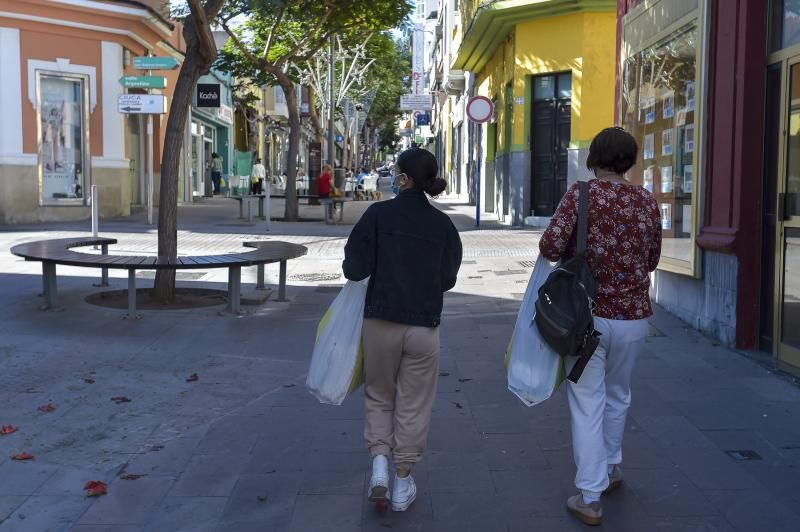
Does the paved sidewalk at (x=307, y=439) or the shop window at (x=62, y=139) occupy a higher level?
the shop window at (x=62, y=139)

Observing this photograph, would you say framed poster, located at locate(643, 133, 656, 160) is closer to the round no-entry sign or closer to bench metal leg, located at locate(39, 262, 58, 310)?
bench metal leg, located at locate(39, 262, 58, 310)

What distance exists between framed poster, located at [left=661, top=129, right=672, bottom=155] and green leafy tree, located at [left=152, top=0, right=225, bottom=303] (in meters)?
4.60

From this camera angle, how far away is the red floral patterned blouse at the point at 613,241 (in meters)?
4.11

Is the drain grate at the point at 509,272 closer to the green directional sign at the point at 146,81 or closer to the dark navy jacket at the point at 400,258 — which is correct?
the dark navy jacket at the point at 400,258

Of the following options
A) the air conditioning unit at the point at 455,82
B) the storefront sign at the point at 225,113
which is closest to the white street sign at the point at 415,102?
the air conditioning unit at the point at 455,82

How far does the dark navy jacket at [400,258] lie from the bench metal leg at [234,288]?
546cm

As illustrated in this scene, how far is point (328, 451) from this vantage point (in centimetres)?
523

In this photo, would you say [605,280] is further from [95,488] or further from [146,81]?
[146,81]

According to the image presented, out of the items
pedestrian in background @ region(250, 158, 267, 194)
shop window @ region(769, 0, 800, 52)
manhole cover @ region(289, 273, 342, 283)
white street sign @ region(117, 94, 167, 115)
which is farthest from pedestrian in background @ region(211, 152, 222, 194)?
shop window @ region(769, 0, 800, 52)

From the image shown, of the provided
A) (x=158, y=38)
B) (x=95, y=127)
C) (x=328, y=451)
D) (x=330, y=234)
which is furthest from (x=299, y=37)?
(x=328, y=451)

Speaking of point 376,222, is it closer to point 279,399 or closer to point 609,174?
point 609,174

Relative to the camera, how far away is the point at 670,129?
30.6ft

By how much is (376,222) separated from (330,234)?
1492cm

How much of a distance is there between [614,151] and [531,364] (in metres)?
1.00
